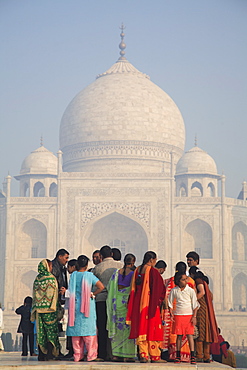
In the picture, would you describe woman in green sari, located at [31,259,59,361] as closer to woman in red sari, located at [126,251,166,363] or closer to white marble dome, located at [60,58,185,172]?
woman in red sari, located at [126,251,166,363]

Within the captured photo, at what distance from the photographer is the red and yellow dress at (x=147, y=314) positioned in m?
5.33

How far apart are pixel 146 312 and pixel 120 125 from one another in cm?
2184

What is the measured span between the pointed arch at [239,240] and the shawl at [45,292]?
760 inches

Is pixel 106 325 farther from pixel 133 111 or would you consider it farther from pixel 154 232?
pixel 133 111

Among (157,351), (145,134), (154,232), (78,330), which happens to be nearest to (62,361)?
(78,330)

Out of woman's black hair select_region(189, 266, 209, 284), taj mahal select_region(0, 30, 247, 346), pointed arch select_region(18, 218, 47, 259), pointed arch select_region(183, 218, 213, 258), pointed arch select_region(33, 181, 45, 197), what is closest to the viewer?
woman's black hair select_region(189, 266, 209, 284)

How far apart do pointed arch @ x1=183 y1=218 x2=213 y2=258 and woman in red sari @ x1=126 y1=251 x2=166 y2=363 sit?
18.4 m

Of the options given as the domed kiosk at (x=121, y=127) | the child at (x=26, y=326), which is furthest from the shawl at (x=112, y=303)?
the domed kiosk at (x=121, y=127)

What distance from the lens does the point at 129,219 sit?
23750 millimetres

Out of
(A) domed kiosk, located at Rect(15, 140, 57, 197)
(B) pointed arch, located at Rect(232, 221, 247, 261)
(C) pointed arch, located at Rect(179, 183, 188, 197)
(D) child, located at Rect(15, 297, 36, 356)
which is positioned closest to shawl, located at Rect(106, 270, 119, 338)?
(D) child, located at Rect(15, 297, 36, 356)

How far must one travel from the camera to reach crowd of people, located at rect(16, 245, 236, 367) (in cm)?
537

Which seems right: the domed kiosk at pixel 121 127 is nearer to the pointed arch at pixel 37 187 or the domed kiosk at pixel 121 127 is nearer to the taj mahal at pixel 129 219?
the taj mahal at pixel 129 219

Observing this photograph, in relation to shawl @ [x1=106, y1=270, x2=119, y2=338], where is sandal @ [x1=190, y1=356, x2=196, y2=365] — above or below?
below

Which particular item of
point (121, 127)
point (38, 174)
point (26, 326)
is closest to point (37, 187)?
point (38, 174)
